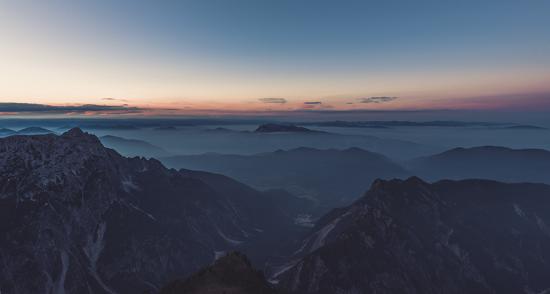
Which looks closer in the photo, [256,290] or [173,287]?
[256,290]

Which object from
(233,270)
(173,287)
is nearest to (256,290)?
(233,270)

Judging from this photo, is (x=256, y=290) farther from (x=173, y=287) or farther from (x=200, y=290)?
(x=173, y=287)

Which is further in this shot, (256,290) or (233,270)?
(233,270)

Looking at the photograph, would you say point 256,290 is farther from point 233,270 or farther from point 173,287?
point 173,287

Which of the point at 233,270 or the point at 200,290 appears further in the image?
the point at 233,270

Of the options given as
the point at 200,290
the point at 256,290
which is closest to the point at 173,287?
the point at 200,290
